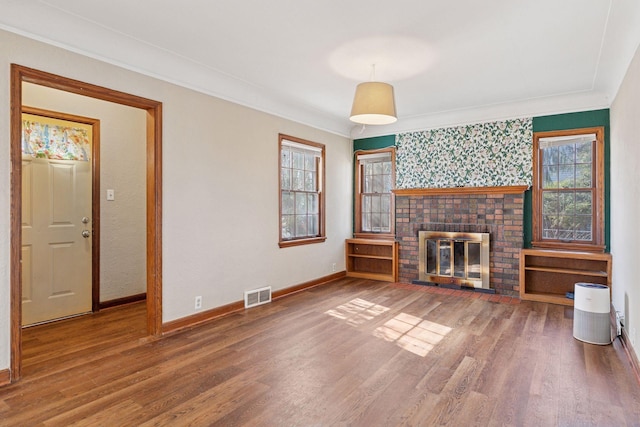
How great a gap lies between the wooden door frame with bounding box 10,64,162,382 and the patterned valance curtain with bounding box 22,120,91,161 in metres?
1.28

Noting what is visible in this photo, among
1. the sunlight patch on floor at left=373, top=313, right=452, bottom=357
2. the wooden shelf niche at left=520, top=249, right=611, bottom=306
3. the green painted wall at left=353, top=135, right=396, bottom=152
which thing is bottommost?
the sunlight patch on floor at left=373, top=313, right=452, bottom=357

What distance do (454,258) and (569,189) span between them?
69.1 inches

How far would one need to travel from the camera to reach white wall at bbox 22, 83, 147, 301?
4.46 meters

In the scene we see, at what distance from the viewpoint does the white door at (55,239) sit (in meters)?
3.87

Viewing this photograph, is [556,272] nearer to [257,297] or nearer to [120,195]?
[257,297]

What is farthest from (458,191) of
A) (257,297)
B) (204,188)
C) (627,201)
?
(204,188)

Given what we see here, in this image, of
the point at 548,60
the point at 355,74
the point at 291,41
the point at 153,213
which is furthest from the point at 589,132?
the point at 153,213

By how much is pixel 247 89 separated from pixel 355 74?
131 centimetres

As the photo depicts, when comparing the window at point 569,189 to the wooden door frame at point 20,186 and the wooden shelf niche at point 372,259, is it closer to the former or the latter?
the wooden shelf niche at point 372,259

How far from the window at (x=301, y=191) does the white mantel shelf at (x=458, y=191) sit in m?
1.34

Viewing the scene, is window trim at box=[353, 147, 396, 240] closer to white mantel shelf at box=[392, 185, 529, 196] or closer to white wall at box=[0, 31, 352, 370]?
white mantel shelf at box=[392, 185, 529, 196]

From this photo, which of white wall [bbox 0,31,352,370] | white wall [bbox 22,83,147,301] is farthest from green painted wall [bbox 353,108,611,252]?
white wall [bbox 22,83,147,301]

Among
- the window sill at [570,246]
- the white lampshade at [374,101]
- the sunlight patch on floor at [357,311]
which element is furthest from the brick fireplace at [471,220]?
the white lampshade at [374,101]

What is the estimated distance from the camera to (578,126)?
4.81 m
